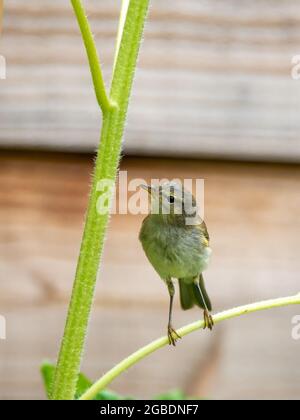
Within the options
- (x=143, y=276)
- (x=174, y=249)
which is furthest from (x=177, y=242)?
(x=143, y=276)

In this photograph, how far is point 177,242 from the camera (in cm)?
144

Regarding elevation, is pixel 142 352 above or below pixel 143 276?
below

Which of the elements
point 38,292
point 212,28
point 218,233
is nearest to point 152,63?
point 212,28

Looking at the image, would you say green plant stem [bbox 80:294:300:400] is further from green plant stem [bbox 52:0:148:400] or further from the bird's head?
the bird's head

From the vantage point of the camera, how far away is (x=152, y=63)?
184cm

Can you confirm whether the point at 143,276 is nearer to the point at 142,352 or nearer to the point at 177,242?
the point at 177,242

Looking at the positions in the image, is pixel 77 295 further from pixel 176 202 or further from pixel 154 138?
pixel 154 138

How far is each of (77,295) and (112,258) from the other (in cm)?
104

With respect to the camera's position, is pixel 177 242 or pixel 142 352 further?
pixel 177 242

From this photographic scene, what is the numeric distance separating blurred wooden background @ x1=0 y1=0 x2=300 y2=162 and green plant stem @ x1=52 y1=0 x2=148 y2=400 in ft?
3.14

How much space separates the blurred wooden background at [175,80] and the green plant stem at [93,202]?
0.96m

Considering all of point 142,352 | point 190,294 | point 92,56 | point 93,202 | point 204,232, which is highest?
point 204,232

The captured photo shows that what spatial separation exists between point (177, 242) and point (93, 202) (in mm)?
641

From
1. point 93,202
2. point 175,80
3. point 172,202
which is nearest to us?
point 93,202
